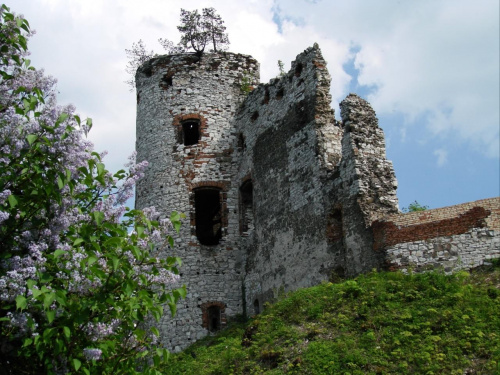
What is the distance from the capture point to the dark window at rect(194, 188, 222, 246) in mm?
20859

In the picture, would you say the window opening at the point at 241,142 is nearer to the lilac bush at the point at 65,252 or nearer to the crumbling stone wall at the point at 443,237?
the crumbling stone wall at the point at 443,237

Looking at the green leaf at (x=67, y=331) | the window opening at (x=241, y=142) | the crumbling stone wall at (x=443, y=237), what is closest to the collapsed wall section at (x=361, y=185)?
the crumbling stone wall at (x=443, y=237)

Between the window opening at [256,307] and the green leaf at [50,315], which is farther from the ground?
the window opening at [256,307]

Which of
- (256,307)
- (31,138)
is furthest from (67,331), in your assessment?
(256,307)

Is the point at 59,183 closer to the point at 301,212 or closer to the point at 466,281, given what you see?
the point at 466,281

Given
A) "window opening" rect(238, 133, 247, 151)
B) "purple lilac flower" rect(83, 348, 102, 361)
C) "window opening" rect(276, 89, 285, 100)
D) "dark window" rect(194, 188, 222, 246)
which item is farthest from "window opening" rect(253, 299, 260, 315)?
"purple lilac flower" rect(83, 348, 102, 361)

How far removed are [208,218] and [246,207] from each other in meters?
1.94

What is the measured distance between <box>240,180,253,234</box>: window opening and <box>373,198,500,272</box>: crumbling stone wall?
240 inches

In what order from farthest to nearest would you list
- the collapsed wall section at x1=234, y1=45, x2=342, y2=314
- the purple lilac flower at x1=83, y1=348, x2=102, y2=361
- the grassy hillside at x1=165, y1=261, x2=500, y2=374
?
the collapsed wall section at x1=234, y1=45, x2=342, y2=314
the grassy hillside at x1=165, y1=261, x2=500, y2=374
the purple lilac flower at x1=83, y1=348, x2=102, y2=361

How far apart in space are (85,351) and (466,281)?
7913 millimetres

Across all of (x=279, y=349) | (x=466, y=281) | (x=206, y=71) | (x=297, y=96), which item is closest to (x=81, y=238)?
(x=279, y=349)

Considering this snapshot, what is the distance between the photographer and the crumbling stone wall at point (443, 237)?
508 inches

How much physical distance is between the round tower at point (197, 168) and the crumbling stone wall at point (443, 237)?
6.25m

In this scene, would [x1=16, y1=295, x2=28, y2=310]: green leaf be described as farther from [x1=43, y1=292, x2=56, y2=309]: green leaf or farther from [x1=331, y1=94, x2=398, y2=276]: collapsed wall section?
[x1=331, y1=94, x2=398, y2=276]: collapsed wall section
